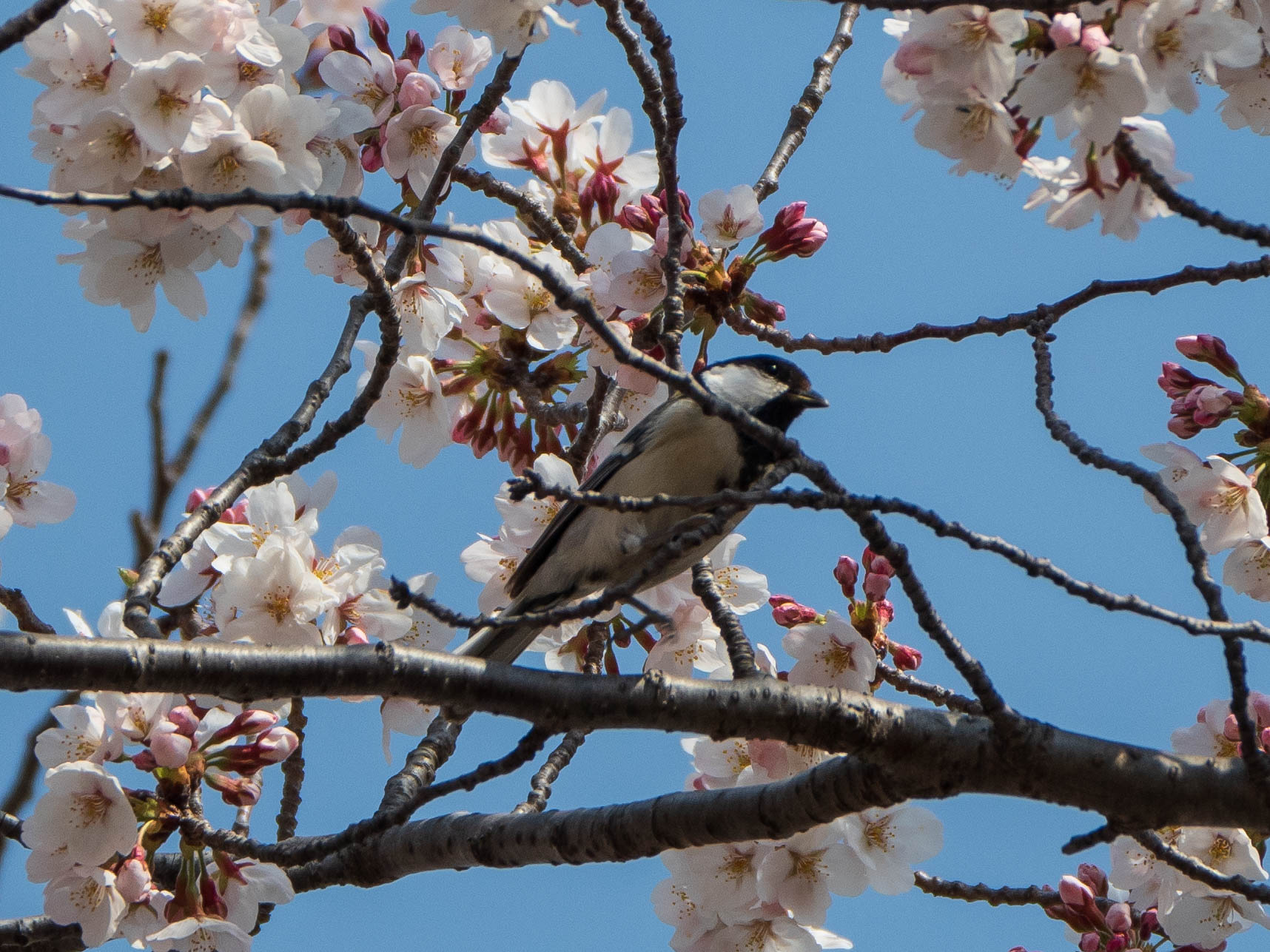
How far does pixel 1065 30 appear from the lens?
69.8 inches

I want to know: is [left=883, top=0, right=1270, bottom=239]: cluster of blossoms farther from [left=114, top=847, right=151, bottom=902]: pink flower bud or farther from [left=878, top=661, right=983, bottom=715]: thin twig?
[left=114, top=847, right=151, bottom=902]: pink flower bud

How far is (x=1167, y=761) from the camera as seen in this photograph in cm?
202

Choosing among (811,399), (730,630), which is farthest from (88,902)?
(811,399)

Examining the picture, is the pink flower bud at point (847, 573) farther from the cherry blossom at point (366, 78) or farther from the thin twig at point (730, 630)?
the cherry blossom at point (366, 78)

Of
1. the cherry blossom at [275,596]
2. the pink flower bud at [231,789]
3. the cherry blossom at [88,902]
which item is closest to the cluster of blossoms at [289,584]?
the cherry blossom at [275,596]

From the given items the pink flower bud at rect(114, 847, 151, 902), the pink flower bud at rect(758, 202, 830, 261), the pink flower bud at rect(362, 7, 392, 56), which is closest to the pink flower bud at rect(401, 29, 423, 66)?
the pink flower bud at rect(362, 7, 392, 56)

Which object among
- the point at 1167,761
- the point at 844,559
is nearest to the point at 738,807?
the point at 1167,761

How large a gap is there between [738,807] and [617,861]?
26 cm

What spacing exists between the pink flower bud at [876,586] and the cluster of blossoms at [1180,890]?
2.39ft

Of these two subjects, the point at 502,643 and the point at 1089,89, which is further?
the point at 502,643

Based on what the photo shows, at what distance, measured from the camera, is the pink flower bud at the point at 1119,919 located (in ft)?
9.86

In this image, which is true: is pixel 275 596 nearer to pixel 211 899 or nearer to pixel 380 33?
pixel 211 899

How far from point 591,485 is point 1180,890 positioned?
1790 mm

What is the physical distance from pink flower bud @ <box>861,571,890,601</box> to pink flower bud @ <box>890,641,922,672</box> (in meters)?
0.13
